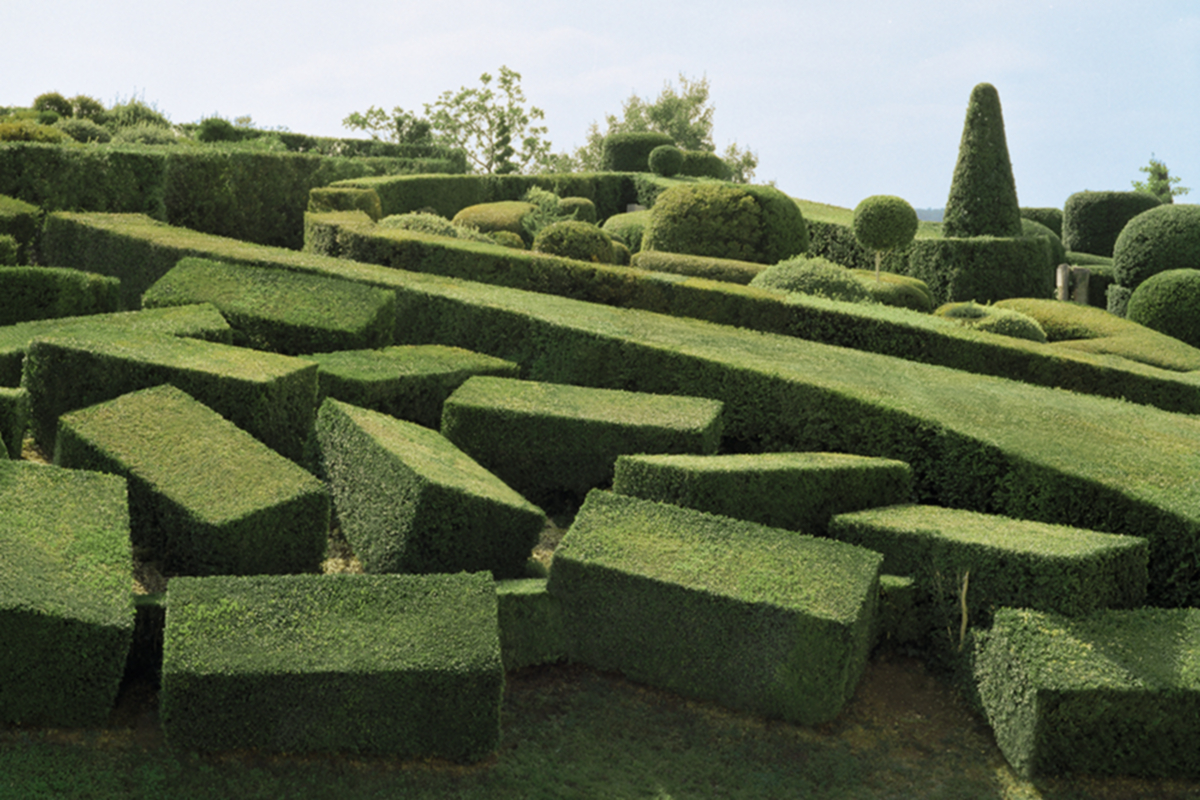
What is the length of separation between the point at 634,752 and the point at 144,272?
9957 millimetres

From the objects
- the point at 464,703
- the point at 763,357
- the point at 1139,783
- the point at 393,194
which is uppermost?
the point at 393,194

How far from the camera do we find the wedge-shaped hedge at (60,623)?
5691 mm

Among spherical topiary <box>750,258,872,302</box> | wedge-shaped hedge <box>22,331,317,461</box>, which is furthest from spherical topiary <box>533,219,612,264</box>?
wedge-shaped hedge <box>22,331,317,461</box>

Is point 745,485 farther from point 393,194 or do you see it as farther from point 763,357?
point 393,194

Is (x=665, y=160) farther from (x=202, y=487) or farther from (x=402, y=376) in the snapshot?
(x=202, y=487)

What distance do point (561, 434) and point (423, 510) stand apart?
1.81 m

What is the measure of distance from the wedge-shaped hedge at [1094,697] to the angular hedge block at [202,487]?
4.76 meters

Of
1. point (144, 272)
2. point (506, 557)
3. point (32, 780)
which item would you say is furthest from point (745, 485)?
point (144, 272)

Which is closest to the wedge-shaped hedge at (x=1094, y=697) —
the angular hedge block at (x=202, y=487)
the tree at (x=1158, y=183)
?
the angular hedge block at (x=202, y=487)

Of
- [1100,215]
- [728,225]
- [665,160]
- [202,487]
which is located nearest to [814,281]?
[728,225]

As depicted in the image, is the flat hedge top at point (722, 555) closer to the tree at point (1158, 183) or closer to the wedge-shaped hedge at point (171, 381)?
the wedge-shaped hedge at point (171, 381)

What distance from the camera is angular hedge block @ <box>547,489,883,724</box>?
658cm

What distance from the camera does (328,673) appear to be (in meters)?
5.73

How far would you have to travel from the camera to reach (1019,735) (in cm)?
649
